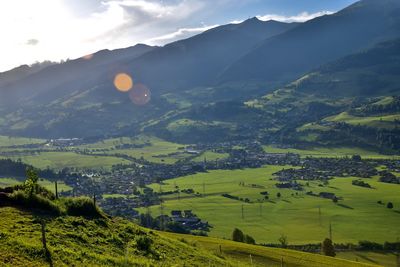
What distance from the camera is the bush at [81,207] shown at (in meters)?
40.2

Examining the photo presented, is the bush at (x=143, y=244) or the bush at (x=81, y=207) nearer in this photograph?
the bush at (x=143, y=244)

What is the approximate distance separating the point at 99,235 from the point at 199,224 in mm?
143566

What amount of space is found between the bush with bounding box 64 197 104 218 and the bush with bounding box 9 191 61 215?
1647mm

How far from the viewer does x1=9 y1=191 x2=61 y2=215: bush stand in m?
37.1

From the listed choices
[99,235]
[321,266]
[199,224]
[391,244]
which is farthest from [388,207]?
[99,235]

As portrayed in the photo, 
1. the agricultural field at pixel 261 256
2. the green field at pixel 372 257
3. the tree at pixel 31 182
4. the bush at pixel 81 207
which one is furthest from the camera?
the green field at pixel 372 257

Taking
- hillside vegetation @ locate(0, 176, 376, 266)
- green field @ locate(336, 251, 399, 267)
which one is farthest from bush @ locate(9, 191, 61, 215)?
green field @ locate(336, 251, 399, 267)

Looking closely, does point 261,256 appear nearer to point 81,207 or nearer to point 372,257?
point 81,207

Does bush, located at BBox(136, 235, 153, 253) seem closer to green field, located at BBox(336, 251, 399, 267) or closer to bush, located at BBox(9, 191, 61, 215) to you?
bush, located at BBox(9, 191, 61, 215)

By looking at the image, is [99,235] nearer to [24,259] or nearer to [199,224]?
[24,259]

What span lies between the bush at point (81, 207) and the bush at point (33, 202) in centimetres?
165

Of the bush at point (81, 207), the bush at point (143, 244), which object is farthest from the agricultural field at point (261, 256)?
the bush at point (143, 244)

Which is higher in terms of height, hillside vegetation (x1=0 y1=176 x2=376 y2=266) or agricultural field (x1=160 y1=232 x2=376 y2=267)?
hillside vegetation (x1=0 y1=176 x2=376 y2=266)

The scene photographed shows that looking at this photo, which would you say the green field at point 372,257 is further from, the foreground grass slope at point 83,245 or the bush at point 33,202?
the bush at point 33,202
